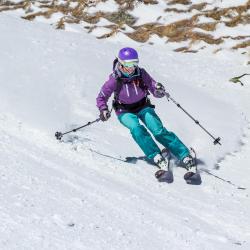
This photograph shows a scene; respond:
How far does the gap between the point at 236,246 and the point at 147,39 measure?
48.7 ft

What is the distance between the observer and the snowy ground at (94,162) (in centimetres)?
609

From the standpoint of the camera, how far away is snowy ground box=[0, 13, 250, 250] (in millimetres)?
6094

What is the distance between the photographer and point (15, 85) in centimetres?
1062

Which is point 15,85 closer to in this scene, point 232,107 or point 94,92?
Answer: point 94,92

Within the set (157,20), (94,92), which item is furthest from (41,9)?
(94,92)

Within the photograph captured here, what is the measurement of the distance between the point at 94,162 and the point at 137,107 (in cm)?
142

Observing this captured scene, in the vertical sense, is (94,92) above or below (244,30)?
above

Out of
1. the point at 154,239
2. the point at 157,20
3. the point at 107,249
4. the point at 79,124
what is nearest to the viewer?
the point at 107,249

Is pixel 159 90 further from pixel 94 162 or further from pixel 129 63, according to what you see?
pixel 94 162

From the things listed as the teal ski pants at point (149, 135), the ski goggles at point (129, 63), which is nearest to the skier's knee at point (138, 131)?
the teal ski pants at point (149, 135)

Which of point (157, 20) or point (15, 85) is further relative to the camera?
point (157, 20)

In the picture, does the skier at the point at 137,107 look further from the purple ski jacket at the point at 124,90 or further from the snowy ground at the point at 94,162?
the snowy ground at the point at 94,162

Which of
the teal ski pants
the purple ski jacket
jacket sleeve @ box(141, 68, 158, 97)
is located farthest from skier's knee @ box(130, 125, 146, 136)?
jacket sleeve @ box(141, 68, 158, 97)

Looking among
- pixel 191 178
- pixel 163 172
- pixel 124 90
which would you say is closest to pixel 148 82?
pixel 124 90
